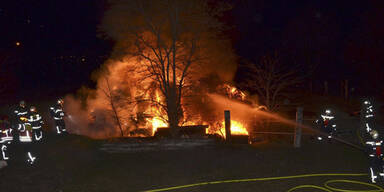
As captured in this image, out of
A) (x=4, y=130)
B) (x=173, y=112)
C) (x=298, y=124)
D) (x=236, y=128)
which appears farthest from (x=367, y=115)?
(x=4, y=130)

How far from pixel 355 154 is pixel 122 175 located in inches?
245

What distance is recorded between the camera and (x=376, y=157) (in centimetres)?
598

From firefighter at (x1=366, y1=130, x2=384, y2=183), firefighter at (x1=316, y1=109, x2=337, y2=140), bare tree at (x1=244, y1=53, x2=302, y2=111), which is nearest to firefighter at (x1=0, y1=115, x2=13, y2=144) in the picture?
firefighter at (x1=366, y1=130, x2=384, y2=183)

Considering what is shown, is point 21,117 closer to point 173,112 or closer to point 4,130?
point 4,130

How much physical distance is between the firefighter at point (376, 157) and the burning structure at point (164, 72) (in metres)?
6.12

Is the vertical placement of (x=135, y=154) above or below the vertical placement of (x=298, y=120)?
below

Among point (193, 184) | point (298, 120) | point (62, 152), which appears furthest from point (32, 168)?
point (298, 120)

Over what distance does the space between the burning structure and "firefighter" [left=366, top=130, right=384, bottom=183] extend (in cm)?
612

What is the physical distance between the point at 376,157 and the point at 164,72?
6.82 meters

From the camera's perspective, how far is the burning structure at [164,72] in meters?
10.8

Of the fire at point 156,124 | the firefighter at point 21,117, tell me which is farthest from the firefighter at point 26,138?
the fire at point 156,124

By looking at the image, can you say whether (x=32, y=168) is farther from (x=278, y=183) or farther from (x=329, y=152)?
(x=329, y=152)

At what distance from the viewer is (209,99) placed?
13.8m

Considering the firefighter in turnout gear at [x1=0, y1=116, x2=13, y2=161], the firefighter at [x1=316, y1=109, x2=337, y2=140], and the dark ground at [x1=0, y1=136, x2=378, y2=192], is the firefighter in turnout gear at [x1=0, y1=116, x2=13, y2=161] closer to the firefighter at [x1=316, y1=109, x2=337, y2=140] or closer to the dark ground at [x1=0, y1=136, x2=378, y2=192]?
the dark ground at [x1=0, y1=136, x2=378, y2=192]
